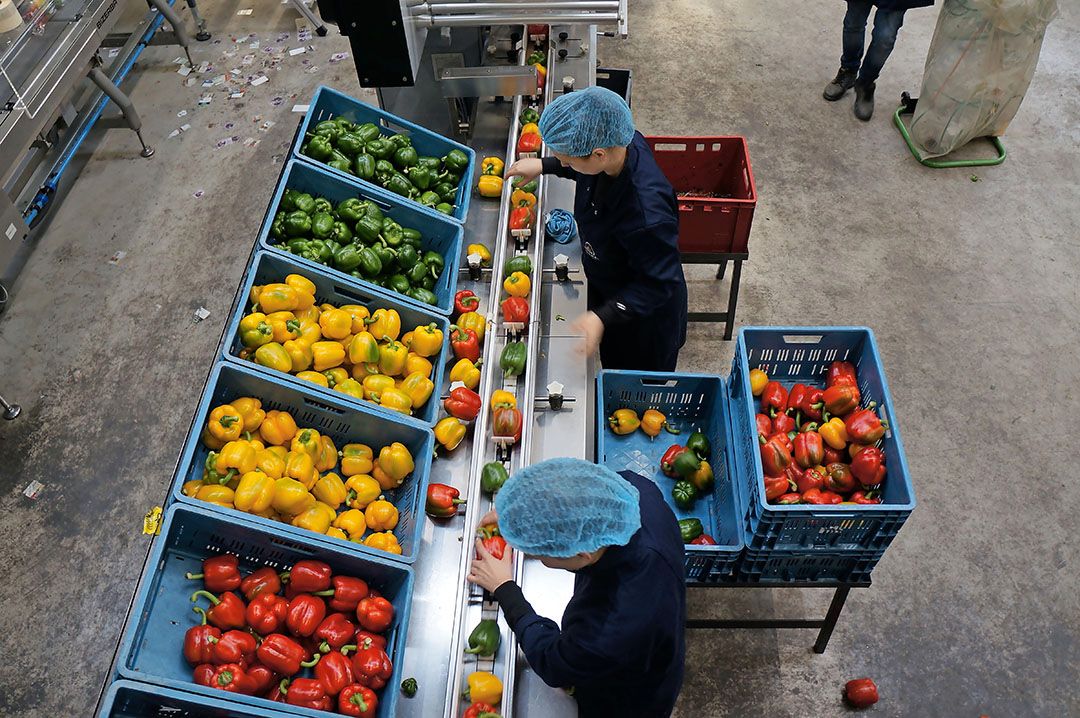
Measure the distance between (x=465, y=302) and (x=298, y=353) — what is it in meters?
0.79

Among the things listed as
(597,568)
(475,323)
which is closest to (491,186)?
(475,323)

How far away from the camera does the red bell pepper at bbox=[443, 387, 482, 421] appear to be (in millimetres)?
3127

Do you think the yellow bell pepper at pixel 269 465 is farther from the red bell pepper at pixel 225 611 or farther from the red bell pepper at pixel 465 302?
the red bell pepper at pixel 465 302

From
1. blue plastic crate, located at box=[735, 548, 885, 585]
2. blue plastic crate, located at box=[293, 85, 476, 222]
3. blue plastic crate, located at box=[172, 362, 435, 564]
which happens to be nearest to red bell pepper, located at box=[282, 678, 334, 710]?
blue plastic crate, located at box=[172, 362, 435, 564]

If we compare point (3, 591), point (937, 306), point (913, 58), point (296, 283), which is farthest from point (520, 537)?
point (913, 58)

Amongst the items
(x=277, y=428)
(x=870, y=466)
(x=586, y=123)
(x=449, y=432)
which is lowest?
(x=870, y=466)

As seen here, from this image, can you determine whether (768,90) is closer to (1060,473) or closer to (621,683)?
(1060,473)

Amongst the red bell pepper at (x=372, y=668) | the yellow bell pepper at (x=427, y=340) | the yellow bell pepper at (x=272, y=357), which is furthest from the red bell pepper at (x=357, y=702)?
the yellow bell pepper at (x=427, y=340)

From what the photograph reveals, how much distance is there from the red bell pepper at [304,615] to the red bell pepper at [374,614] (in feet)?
0.42

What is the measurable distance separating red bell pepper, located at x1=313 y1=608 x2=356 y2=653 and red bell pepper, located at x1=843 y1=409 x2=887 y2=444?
83.3 inches

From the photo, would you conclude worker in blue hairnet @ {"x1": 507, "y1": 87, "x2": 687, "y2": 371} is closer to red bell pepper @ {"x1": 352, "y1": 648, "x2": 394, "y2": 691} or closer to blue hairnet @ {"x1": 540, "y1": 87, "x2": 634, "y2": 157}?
blue hairnet @ {"x1": 540, "y1": 87, "x2": 634, "y2": 157}

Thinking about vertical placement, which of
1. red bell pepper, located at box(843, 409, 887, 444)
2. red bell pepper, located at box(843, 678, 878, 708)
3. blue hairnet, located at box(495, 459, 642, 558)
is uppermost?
blue hairnet, located at box(495, 459, 642, 558)

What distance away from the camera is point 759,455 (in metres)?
3.11

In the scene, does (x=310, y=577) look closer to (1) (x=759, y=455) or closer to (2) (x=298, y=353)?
(2) (x=298, y=353)
